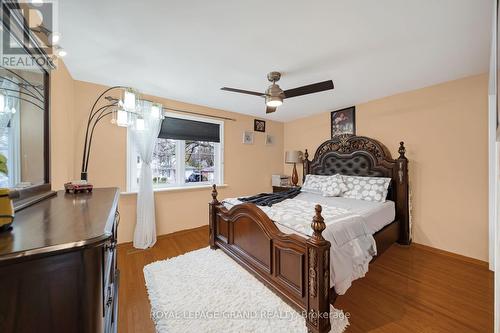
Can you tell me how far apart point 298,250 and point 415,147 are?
2.60m

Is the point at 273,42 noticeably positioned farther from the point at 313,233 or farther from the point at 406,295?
the point at 406,295

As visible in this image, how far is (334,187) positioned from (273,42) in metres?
2.31

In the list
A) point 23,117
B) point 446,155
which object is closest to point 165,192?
point 23,117

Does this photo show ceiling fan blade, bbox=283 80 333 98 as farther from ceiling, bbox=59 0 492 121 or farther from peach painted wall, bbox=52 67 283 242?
peach painted wall, bbox=52 67 283 242

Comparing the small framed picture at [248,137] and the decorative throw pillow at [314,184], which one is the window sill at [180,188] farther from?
the decorative throw pillow at [314,184]

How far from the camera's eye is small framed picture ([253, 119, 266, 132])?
4.35 m

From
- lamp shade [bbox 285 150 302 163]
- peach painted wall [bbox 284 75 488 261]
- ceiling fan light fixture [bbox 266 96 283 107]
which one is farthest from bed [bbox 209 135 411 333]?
ceiling fan light fixture [bbox 266 96 283 107]

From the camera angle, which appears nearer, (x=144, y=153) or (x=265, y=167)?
(x=144, y=153)

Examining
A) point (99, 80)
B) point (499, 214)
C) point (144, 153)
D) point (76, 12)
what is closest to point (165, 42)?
point (76, 12)

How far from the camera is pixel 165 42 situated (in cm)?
178

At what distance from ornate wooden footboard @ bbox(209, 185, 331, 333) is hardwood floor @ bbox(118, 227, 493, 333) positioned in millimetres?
362

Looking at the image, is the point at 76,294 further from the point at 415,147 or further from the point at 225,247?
the point at 415,147

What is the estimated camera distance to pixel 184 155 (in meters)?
3.52

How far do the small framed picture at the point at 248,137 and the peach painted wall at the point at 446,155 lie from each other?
2.31 meters
